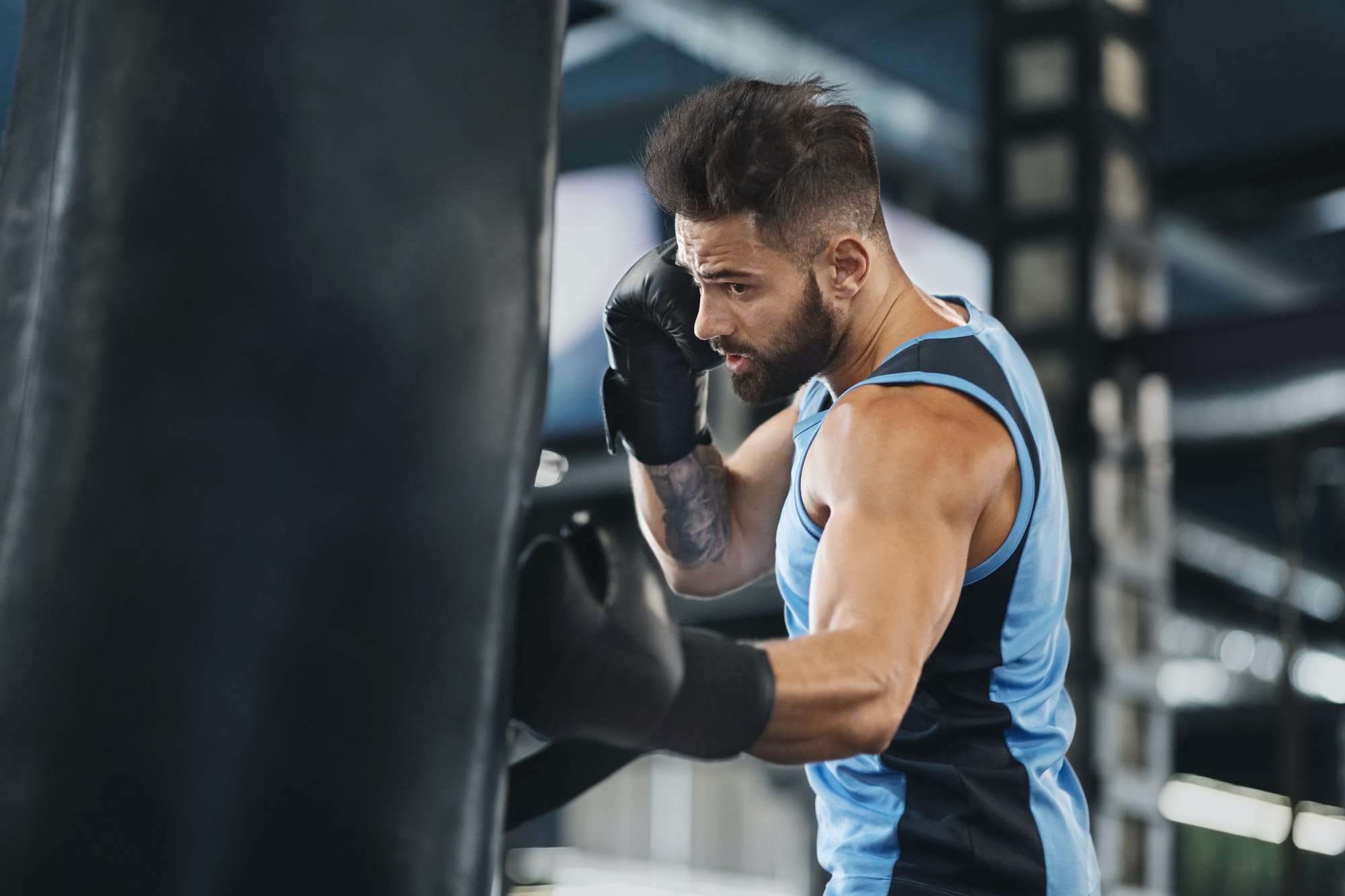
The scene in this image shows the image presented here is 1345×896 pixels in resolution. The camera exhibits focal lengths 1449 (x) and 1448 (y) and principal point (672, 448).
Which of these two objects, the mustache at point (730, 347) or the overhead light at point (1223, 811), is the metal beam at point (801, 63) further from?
the overhead light at point (1223, 811)

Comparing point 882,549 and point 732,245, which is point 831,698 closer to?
point 882,549

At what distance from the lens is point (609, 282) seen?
598cm

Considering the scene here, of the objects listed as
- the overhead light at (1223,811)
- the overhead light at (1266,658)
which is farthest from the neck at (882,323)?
the overhead light at (1266,658)

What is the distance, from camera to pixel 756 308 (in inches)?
61.9

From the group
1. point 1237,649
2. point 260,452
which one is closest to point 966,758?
point 260,452

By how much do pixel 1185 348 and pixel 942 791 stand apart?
3163 millimetres

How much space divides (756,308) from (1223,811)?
10.6 meters

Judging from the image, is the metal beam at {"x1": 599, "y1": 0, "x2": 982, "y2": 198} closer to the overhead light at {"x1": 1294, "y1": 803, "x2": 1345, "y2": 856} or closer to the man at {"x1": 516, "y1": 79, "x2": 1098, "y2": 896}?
the man at {"x1": 516, "y1": 79, "x2": 1098, "y2": 896}

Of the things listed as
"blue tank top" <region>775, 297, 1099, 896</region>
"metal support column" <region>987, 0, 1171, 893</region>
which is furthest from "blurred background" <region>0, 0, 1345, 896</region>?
"blue tank top" <region>775, 297, 1099, 896</region>

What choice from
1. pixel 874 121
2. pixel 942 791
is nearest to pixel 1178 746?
pixel 874 121

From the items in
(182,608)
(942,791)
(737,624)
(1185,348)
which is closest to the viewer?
(182,608)

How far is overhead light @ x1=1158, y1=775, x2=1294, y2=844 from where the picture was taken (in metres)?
10.8

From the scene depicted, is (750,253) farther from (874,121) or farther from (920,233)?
(874,121)

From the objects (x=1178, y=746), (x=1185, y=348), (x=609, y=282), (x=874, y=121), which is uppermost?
(x=874, y=121)
